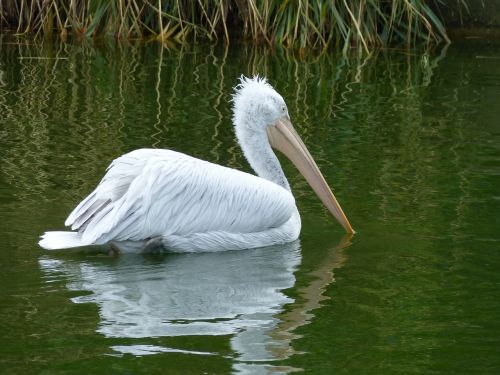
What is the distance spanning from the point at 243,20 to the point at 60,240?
282 inches

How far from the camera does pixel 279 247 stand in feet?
20.0

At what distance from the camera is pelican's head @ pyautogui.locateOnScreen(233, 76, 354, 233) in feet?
21.3

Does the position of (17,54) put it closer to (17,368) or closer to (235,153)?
(235,153)

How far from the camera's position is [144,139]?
8.03 m

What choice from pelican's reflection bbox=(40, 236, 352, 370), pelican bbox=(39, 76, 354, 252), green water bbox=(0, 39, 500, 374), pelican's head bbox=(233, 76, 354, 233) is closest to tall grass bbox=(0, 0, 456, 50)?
green water bbox=(0, 39, 500, 374)

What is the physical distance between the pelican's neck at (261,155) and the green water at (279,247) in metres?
0.30

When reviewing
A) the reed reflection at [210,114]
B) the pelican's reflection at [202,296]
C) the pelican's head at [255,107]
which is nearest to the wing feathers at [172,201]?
the pelican's reflection at [202,296]

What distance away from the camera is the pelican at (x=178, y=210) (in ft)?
19.0

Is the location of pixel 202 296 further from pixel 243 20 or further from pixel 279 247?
pixel 243 20

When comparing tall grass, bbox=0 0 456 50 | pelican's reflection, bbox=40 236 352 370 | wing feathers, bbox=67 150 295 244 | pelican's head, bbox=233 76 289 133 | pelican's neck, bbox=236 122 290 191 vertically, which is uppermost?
tall grass, bbox=0 0 456 50

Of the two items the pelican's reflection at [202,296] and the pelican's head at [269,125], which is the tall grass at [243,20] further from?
the pelican's reflection at [202,296]

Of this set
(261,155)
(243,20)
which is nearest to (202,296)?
(261,155)

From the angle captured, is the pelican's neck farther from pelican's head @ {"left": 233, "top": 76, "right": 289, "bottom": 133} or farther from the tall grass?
the tall grass

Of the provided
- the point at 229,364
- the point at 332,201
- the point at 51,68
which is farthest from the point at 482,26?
the point at 229,364
